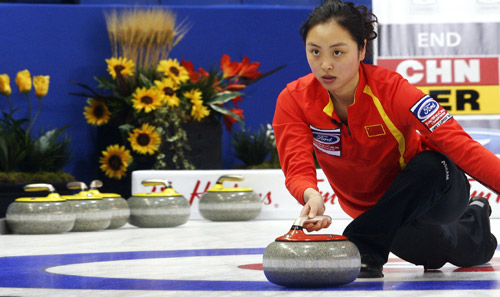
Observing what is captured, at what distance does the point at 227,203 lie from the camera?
4.48m

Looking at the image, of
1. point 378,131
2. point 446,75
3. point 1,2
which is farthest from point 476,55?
point 378,131

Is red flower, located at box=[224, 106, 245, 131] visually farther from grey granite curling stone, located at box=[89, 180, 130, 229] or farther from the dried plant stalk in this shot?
grey granite curling stone, located at box=[89, 180, 130, 229]

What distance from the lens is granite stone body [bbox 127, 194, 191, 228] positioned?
4137 millimetres

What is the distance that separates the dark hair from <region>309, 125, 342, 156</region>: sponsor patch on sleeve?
0.71 feet

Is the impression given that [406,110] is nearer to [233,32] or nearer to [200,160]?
[200,160]

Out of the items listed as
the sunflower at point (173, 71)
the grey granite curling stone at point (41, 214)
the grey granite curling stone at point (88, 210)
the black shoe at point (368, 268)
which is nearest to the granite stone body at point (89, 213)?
the grey granite curling stone at point (88, 210)

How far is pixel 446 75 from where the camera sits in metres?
6.13

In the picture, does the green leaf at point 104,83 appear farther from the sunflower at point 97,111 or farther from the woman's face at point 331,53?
the woman's face at point 331,53

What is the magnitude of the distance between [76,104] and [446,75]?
276 cm

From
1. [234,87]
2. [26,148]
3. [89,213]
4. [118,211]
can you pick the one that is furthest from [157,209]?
[234,87]

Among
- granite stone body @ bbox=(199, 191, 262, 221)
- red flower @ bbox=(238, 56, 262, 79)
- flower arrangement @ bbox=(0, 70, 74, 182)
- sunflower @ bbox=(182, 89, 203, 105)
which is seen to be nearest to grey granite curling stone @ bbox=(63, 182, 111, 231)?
granite stone body @ bbox=(199, 191, 262, 221)

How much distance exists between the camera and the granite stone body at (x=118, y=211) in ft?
13.1

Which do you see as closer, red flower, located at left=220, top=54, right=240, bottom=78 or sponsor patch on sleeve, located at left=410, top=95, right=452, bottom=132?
sponsor patch on sleeve, located at left=410, top=95, right=452, bottom=132

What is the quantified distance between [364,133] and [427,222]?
301 millimetres
